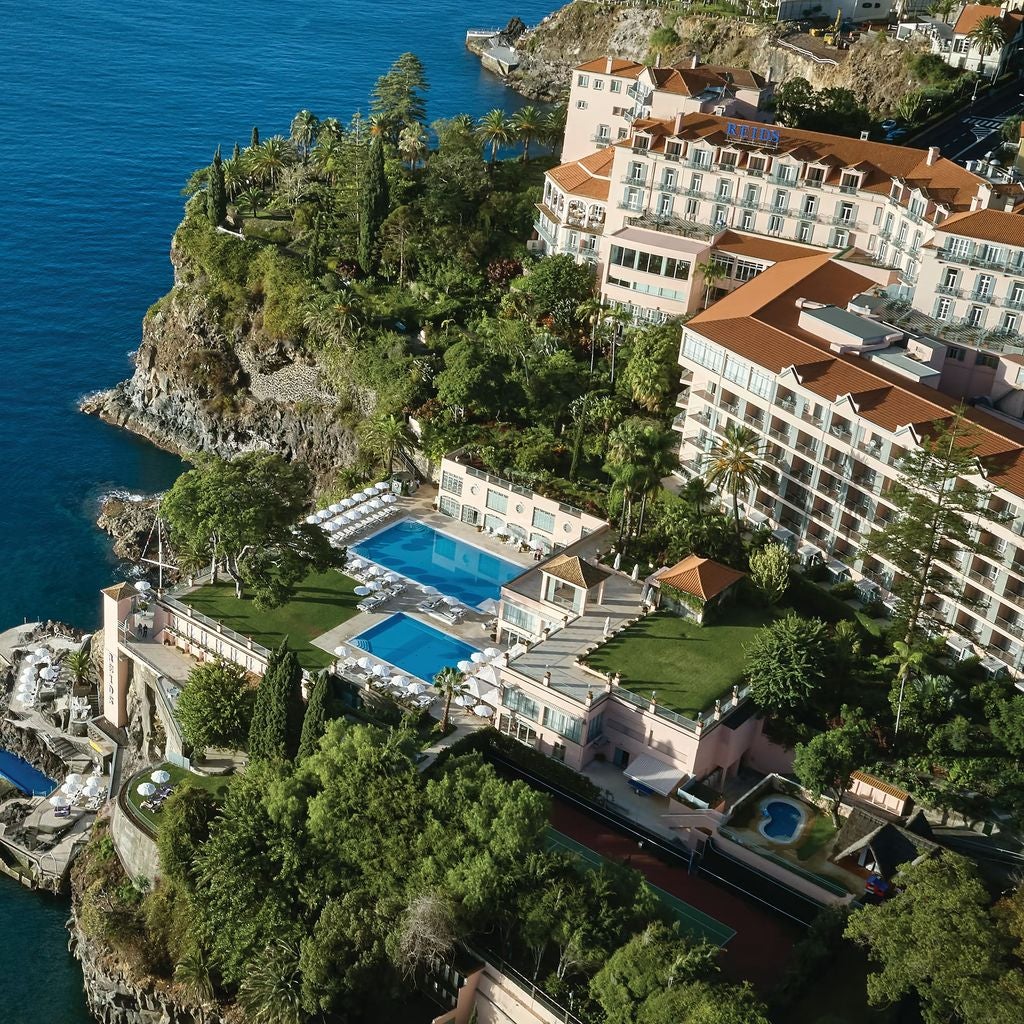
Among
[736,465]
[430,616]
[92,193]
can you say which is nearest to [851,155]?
[736,465]

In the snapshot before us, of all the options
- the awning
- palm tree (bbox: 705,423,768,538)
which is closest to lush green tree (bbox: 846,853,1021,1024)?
the awning

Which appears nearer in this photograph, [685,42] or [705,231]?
[705,231]

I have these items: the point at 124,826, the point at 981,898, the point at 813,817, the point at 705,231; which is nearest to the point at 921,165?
the point at 705,231

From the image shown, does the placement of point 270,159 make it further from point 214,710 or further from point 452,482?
point 214,710

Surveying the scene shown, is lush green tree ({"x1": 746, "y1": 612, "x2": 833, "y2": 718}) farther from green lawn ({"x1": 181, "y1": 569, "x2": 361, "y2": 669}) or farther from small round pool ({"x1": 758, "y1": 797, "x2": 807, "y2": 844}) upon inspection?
green lawn ({"x1": 181, "y1": 569, "x2": 361, "y2": 669})

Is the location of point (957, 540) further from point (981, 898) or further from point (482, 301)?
point (482, 301)

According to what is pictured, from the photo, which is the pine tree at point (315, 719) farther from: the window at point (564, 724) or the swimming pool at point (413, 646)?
the window at point (564, 724)

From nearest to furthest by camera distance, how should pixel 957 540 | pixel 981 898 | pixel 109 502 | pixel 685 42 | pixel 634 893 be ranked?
pixel 981 898
pixel 634 893
pixel 957 540
pixel 109 502
pixel 685 42
